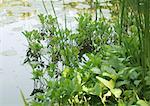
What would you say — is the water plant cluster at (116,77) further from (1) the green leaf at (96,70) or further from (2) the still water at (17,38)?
(2) the still water at (17,38)

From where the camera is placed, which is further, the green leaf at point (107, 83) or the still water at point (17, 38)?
the still water at point (17, 38)

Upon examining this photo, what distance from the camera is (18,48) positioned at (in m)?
2.86

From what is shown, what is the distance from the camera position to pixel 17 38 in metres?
3.03

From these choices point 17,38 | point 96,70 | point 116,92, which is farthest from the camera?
point 17,38

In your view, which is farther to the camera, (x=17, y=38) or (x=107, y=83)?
(x=17, y=38)

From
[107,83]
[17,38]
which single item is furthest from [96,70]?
[17,38]

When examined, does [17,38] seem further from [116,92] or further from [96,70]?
[116,92]

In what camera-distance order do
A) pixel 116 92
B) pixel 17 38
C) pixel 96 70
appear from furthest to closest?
pixel 17 38 < pixel 96 70 < pixel 116 92

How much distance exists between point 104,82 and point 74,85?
0.40 ft

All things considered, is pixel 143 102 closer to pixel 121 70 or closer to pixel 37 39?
pixel 121 70

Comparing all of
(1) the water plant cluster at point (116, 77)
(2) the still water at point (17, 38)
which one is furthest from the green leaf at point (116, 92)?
(2) the still water at point (17, 38)

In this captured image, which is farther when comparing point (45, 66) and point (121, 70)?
point (45, 66)

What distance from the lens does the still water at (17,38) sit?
228 cm

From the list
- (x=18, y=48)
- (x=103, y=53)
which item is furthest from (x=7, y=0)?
(x=103, y=53)
